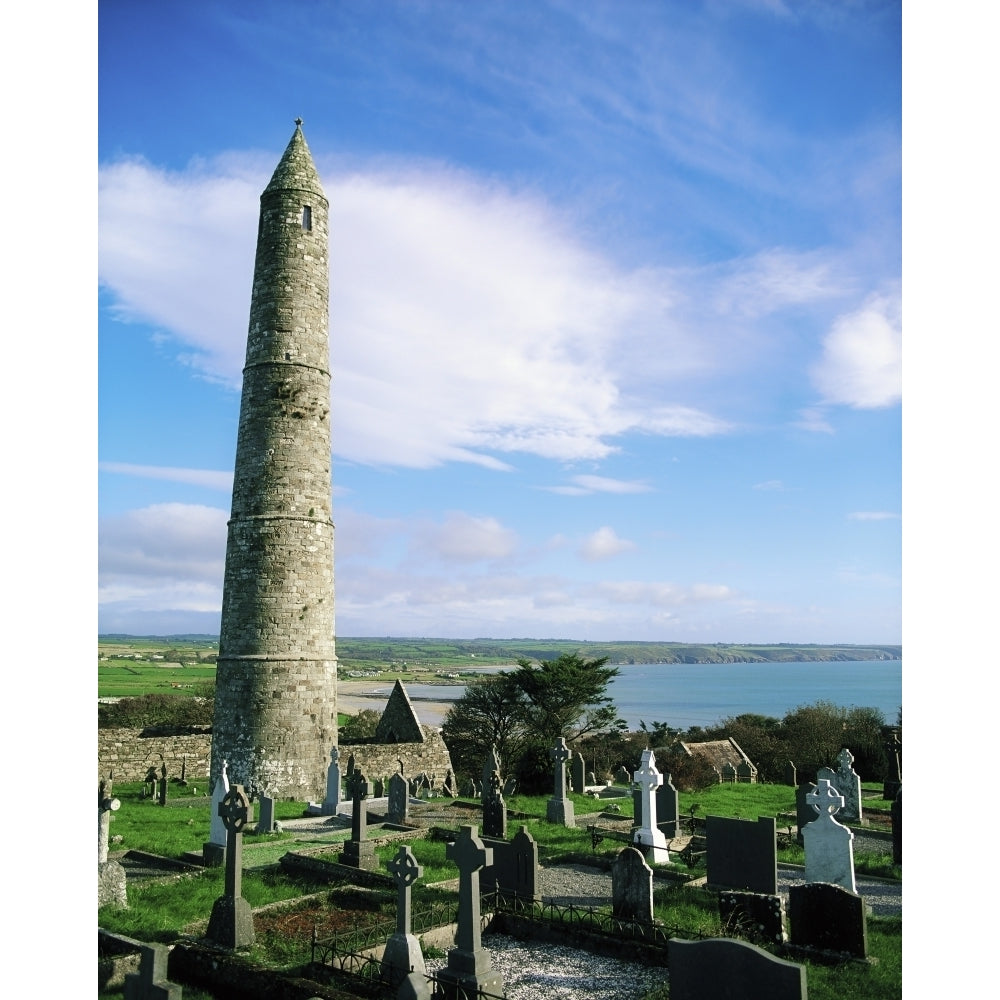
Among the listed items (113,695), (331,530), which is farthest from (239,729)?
(113,695)

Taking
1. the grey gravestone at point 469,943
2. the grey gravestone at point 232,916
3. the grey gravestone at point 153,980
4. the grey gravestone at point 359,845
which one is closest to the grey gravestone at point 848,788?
the grey gravestone at point 359,845

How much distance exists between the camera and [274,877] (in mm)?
10430

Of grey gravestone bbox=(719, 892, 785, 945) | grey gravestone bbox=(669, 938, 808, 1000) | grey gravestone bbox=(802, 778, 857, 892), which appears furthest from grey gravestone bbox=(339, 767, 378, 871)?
grey gravestone bbox=(669, 938, 808, 1000)

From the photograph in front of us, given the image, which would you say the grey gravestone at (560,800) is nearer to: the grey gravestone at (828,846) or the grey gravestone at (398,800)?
the grey gravestone at (398,800)

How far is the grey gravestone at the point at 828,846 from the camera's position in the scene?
8.81 m

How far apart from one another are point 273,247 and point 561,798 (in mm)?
A: 12413

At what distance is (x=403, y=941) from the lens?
6.86 m

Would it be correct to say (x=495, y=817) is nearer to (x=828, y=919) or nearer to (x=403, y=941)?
(x=403, y=941)

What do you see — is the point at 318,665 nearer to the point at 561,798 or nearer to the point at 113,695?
the point at 561,798

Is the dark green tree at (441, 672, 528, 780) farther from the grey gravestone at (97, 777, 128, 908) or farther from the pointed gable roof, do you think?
the grey gravestone at (97, 777, 128, 908)

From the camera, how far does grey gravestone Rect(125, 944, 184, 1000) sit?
17.0 feet

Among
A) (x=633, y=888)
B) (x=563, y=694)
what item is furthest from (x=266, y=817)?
(x=563, y=694)

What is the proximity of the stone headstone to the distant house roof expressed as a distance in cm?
1228

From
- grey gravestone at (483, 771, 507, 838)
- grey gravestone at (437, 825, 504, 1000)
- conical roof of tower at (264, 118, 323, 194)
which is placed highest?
conical roof of tower at (264, 118, 323, 194)
